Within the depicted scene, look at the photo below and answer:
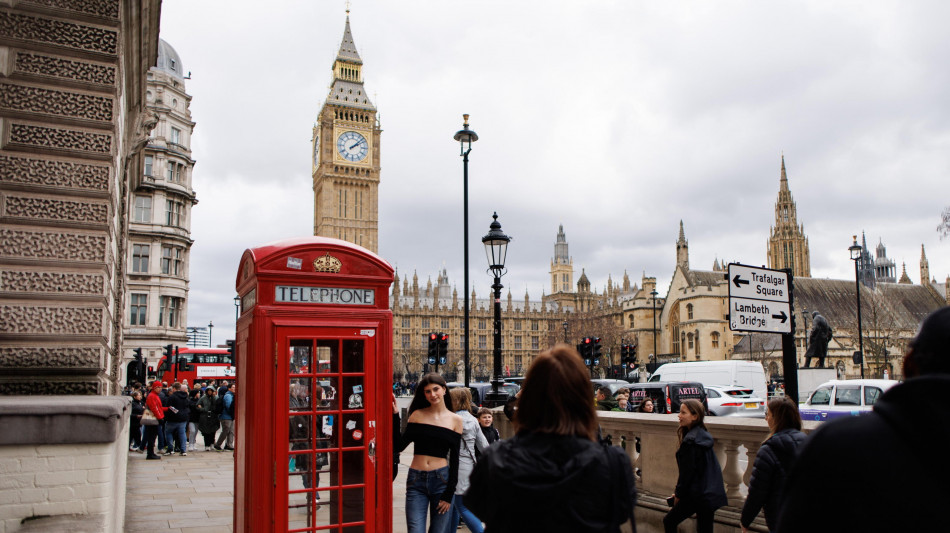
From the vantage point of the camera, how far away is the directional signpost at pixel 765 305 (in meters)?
6.26

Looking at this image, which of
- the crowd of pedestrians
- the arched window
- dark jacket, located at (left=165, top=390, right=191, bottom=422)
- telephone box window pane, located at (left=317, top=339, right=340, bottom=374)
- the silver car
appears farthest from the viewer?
the arched window

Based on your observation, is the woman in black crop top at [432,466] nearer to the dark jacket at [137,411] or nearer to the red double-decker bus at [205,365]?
the dark jacket at [137,411]

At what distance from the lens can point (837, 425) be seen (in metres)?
1.65

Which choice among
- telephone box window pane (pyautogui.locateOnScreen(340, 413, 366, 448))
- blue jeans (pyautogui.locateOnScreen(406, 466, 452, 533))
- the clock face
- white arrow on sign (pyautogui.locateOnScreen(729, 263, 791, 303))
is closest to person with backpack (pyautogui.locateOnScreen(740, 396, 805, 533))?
white arrow on sign (pyautogui.locateOnScreen(729, 263, 791, 303))

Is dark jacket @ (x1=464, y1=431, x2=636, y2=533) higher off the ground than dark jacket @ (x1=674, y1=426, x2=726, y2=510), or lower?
higher

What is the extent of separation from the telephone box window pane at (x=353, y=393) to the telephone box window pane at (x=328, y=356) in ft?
0.45

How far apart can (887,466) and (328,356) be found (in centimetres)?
449

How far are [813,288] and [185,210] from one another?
194ft

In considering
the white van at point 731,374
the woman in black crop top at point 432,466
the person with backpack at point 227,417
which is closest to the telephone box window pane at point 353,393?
the woman in black crop top at point 432,466

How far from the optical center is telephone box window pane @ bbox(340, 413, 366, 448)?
5.62 metres

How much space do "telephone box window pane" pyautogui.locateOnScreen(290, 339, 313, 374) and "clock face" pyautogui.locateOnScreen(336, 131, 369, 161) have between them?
98065mm

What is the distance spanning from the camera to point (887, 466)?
1581 mm

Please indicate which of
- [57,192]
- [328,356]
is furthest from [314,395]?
[57,192]

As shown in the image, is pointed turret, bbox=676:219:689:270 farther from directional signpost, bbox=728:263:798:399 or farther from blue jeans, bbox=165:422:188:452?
directional signpost, bbox=728:263:798:399
